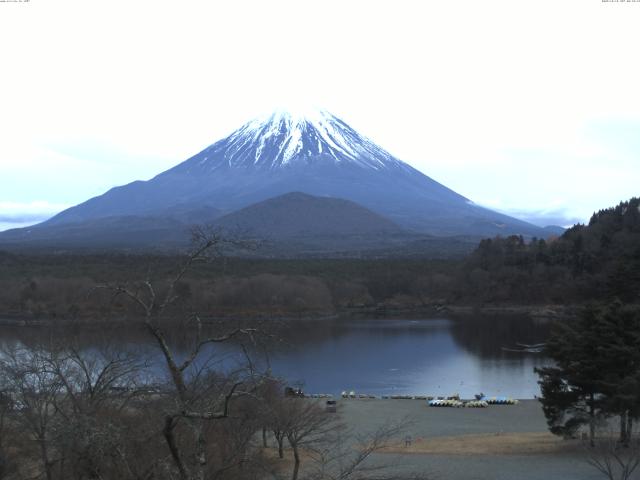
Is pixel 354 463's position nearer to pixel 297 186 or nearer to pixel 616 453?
pixel 616 453

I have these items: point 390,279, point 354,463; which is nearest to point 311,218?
point 390,279

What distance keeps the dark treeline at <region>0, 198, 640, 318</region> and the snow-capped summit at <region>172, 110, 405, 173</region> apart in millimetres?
78406

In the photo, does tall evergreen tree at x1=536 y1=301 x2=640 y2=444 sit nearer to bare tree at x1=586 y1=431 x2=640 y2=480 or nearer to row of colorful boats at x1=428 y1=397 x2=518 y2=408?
bare tree at x1=586 y1=431 x2=640 y2=480

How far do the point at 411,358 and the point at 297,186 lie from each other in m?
100

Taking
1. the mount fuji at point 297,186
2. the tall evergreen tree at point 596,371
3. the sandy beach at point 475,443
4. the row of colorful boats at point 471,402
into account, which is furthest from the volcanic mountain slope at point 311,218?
the tall evergreen tree at point 596,371

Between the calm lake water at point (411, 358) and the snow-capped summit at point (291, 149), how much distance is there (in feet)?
327

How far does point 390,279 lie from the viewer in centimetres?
5403

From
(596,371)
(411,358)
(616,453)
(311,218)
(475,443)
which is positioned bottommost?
(411,358)

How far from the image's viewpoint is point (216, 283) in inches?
1789

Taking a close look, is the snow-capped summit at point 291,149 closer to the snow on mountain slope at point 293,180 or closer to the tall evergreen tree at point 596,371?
the snow on mountain slope at point 293,180

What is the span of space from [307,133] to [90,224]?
4682 cm

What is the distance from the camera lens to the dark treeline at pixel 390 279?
42906 mm

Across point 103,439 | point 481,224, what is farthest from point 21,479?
point 481,224

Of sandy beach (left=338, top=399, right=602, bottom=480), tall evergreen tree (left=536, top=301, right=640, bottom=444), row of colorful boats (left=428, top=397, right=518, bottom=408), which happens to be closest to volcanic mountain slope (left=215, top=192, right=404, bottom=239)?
row of colorful boats (left=428, top=397, right=518, bottom=408)
